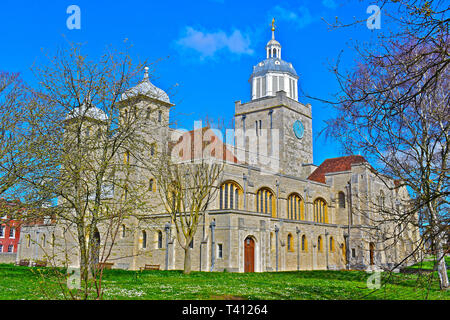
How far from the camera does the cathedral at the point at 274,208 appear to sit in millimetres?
30594

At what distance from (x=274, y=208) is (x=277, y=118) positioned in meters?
14.5

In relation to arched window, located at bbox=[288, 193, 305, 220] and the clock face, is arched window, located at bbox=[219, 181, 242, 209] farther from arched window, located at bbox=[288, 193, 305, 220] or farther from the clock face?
the clock face

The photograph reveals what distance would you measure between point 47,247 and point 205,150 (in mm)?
21905

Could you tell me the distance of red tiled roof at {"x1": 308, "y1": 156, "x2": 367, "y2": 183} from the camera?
47009 millimetres

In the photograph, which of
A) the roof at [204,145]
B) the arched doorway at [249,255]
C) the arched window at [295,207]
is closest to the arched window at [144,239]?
the roof at [204,145]

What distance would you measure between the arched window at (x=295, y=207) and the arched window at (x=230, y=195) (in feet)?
24.3

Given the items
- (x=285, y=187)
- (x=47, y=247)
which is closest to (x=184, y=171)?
(x=285, y=187)

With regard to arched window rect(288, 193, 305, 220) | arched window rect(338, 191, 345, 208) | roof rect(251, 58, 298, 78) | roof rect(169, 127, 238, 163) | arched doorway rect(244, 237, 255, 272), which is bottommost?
arched doorway rect(244, 237, 255, 272)

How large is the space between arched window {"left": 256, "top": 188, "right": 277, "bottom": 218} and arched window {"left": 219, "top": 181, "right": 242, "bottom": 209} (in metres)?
2.55

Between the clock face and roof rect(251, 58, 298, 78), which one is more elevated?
roof rect(251, 58, 298, 78)

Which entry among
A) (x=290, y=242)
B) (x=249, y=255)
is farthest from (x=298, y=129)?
(x=249, y=255)

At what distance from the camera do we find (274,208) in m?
38.3

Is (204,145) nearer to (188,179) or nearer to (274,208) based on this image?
(188,179)

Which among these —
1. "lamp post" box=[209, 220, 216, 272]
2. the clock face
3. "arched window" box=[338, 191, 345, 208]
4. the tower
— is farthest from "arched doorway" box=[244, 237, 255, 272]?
the clock face
